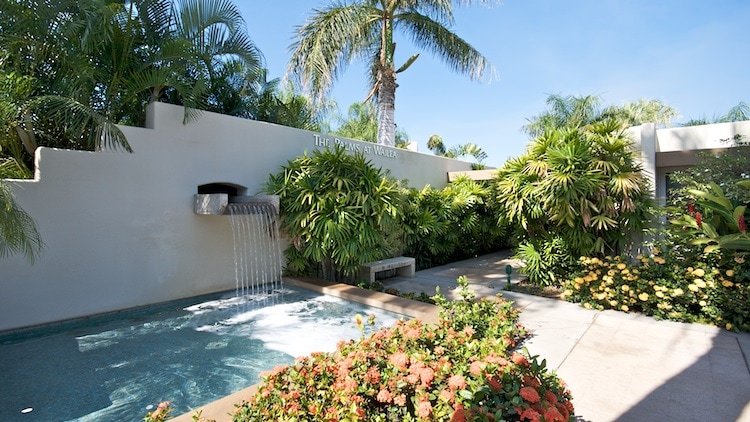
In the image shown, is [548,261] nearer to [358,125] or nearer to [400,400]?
[400,400]

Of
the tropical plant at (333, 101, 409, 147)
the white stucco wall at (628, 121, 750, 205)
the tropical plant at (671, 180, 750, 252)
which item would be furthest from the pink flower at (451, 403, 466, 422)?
the tropical plant at (333, 101, 409, 147)

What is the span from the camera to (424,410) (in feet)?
7.97

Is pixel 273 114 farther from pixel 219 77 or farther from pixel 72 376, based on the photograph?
pixel 72 376

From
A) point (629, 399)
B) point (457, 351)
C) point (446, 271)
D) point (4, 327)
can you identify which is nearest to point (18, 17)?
point (4, 327)

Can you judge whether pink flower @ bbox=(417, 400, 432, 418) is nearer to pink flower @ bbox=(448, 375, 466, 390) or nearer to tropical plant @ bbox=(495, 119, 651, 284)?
pink flower @ bbox=(448, 375, 466, 390)

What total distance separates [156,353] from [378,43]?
38.1 feet

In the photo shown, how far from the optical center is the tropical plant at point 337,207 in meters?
7.30

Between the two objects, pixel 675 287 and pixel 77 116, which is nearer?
pixel 77 116

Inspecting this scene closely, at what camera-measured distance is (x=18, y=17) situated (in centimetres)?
488

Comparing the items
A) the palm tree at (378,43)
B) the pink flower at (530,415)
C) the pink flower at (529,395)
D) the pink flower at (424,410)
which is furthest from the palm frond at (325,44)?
the pink flower at (530,415)

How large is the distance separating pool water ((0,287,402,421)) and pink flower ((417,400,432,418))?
2318 millimetres

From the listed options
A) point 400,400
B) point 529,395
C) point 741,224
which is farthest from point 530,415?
point 741,224

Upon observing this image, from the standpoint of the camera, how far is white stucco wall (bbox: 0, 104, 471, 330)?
17.9 feet

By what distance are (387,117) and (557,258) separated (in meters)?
7.69
